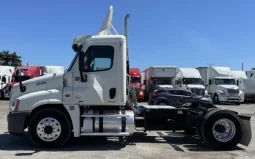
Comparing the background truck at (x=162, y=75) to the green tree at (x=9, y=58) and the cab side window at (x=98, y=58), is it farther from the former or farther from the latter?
the green tree at (x=9, y=58)

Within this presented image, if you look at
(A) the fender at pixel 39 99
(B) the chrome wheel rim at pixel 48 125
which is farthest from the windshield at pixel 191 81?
(B) the chrome wheel rim at pixel 48 125

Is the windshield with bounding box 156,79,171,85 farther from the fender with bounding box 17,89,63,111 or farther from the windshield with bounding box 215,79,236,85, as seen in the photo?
the fender with bounding box 17,89,63,111

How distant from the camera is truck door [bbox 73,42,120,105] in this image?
8.23 m

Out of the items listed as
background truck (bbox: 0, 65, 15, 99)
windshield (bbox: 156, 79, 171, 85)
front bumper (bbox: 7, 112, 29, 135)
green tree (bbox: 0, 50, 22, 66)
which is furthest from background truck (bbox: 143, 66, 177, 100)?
green tree (bbox: 0, 50, 22, 66)

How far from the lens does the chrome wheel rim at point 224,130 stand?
28.0 ft

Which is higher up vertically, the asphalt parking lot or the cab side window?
the cab side window

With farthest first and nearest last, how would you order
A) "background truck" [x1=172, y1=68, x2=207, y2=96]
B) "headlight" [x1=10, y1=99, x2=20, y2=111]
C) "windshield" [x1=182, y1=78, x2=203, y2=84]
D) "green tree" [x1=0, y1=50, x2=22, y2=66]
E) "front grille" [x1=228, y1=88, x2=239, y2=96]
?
"green tree" [x1=0, y1=50, x2=22, y2=66] → "windshield" [x1=182, y1=78, x2=203, y2=84] → "front grille" [x1=228, y1=88, x2=239, y2=96] → "background truck" [x1=172, y1=68, x2=207, y2=96] → "headlight" [x1=10, y1=99, x2=20, y2=111]

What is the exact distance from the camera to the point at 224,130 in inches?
338

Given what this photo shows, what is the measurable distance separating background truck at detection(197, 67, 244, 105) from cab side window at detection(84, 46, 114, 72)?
23.6 m

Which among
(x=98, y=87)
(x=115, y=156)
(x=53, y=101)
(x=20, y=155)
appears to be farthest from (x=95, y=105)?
(x=20, y=155)

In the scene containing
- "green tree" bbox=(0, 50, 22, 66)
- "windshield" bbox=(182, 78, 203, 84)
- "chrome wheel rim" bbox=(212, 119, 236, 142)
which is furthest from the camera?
"green tree" bbox=(0, 50, 22, 66)

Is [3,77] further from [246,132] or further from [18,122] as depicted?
[246,132]

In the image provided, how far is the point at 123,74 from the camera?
27.2ft

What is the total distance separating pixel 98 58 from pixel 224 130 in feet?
12.8
